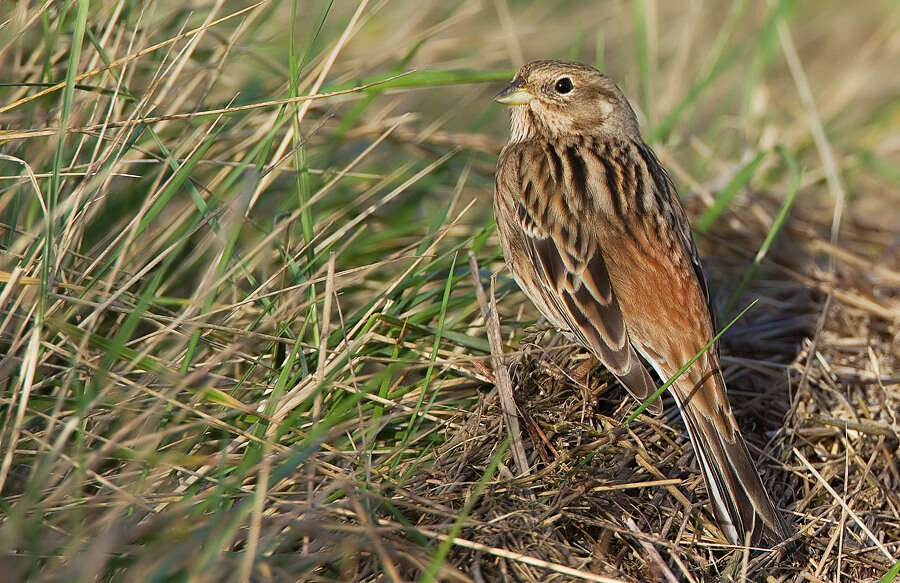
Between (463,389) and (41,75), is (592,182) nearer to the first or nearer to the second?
(463,389)

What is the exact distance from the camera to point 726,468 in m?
3.06

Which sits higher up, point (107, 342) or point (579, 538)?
point (107, 342)

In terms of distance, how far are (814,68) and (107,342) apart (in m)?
6.46

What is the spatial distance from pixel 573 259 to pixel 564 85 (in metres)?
0.95

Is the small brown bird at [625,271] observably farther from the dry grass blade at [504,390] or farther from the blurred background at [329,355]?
the dry grass blade at [504,390]

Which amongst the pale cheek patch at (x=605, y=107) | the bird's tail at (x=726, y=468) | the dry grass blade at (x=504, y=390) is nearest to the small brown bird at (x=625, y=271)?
the bird's tail at (x=726, y=468)

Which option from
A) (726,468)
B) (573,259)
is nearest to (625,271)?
(573,259)

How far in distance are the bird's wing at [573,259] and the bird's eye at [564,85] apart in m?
0.35

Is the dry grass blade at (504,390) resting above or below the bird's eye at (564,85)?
below

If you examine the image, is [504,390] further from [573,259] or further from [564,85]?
[564,85]

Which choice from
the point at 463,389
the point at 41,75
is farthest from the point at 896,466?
the point at 41,75

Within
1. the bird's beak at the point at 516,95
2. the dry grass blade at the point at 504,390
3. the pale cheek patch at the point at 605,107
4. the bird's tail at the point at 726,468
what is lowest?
the bird's tail at the point at 726,468

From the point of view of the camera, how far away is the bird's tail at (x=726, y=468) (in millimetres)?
2965

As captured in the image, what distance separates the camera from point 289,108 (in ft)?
11.8
